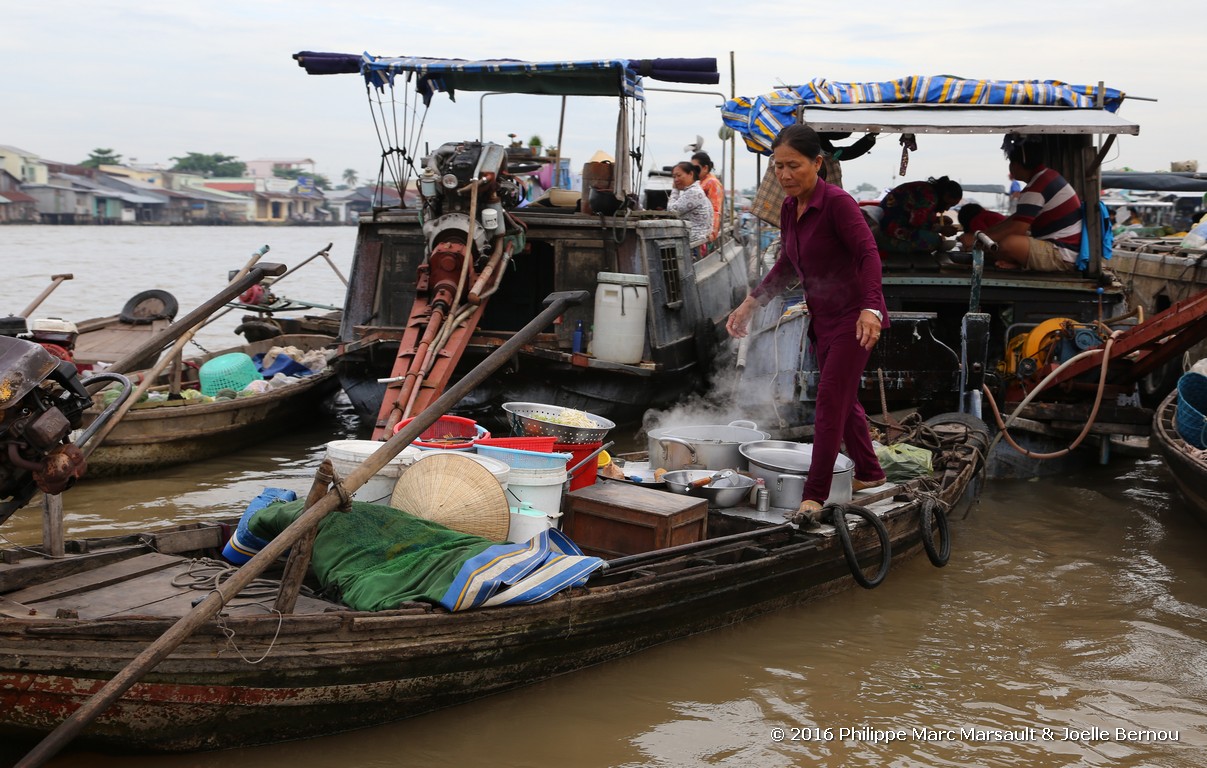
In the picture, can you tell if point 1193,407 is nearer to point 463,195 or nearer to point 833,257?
point 833,257

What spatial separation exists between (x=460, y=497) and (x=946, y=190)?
645 cm

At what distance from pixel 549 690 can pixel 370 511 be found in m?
1.13

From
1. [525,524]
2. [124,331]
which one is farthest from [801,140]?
[124,331]

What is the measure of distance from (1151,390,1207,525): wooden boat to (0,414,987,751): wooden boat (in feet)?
9.70

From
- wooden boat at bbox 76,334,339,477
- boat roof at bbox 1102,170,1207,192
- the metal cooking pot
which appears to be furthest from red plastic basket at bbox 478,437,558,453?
boat roof at bbox 1102,170,1207,192

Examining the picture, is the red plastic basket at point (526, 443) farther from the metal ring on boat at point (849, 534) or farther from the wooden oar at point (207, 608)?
the metal ring on boat at point (849, 534)

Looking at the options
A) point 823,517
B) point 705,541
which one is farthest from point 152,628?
point 823,517

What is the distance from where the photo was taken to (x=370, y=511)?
4.27 m

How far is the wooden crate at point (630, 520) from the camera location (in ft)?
15.8

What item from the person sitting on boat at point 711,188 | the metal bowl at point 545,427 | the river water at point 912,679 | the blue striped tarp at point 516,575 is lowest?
the river water at point 912,679

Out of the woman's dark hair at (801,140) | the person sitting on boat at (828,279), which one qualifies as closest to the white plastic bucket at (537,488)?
the person sitting on boat at (828,279)

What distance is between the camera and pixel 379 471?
4582mm

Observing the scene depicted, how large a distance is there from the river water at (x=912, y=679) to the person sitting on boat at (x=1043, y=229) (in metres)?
2.25

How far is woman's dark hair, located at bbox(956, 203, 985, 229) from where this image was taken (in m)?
9.55
